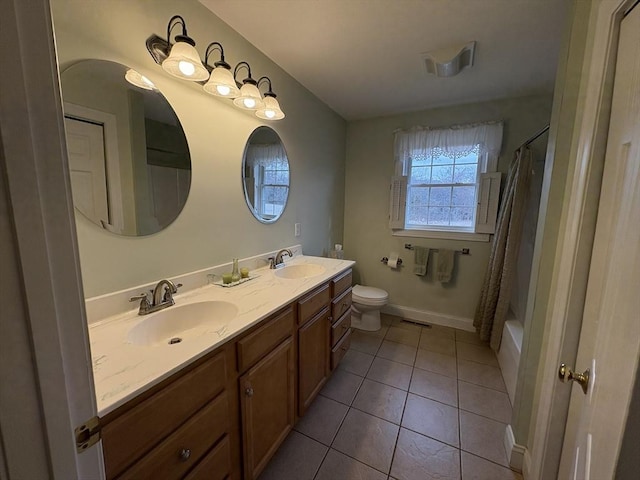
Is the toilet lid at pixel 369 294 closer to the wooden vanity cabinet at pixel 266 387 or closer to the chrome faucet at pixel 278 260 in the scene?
the chrome faucet at pixel 278 260

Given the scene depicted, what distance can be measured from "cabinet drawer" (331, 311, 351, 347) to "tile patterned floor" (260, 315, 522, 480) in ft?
1.19

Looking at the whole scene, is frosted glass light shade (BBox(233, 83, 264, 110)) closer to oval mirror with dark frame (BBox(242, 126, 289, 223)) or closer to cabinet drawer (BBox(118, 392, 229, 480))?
oval mirror with dark frame (BBox(242, 126, 289, 223))

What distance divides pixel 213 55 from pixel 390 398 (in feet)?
8.11

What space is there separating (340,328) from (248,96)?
1678 millimetres

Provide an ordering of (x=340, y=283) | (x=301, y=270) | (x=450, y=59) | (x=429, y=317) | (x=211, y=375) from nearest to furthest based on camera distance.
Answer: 1. (x=211, y=375)
2. (x=450, y=59)
3. (x=340, y=283)
4. (x=301, y=270)
5. (x=429, y=317)

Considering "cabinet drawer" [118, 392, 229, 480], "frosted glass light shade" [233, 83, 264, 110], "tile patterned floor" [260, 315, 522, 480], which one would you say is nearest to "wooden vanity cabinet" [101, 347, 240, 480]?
"cabinet drawer" [118, 392, 229, 480]

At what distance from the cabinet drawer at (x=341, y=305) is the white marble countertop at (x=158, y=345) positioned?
1.29ft

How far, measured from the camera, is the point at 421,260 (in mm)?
2867

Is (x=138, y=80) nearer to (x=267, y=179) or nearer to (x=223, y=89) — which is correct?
(x=223, y=89)

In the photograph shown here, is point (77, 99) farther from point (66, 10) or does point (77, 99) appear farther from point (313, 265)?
point (313, 265)

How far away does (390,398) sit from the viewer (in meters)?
1.85

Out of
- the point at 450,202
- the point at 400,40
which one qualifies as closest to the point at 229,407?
the point at 400,40

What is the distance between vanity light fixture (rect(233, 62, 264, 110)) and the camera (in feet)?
4.89

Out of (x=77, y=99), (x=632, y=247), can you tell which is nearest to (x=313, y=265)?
(x=77, y=99)
